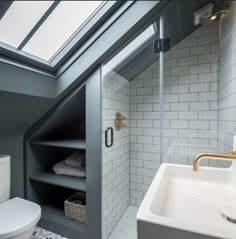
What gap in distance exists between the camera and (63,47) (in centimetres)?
101

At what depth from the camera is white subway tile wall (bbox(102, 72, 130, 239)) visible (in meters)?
1.57

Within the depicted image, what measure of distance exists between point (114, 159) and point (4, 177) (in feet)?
3.24

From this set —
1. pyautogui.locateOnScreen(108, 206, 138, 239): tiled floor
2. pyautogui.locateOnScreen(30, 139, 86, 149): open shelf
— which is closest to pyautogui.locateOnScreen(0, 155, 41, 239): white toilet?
pyautogui.locateOnScreen(30, 139, 86, 149): open shelf

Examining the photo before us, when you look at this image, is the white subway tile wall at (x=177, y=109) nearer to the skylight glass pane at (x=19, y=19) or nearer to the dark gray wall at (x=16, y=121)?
the dark gray wall at (x=16, y=121)

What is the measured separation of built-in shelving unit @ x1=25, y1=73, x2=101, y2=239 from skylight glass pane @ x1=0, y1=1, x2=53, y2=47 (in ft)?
2.10

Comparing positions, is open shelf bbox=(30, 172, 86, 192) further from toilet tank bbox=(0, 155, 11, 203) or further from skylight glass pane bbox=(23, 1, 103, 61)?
skylight glass pane bbox=(23, 1, 103, 61)

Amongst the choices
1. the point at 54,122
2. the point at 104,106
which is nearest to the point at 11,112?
the point at 54,122

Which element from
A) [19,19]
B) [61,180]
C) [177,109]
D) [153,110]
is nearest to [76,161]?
[61,180]

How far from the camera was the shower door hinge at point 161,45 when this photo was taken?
5.18 ft

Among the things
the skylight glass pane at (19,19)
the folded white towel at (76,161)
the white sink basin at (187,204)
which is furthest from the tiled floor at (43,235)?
the skylight glass pane at (19,19)

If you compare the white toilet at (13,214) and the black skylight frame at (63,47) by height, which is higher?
the black skylight frame at (63,47)

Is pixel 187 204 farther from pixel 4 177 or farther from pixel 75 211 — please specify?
pixel 4 177

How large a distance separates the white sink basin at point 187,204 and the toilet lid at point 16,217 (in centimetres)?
98

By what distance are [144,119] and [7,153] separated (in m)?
1.49
